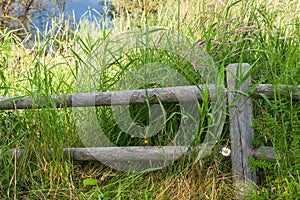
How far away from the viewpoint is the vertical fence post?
221cm

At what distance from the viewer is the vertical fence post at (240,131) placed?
2.21m

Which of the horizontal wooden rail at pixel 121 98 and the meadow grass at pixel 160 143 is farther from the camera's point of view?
the horizontal wooden rail at pixel 121 98

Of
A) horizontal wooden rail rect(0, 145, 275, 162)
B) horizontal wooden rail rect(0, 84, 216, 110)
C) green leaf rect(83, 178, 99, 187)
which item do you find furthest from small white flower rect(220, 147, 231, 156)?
green leaf rect(83, 178, 99, 187)

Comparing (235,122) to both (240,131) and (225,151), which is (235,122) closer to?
(240,131)

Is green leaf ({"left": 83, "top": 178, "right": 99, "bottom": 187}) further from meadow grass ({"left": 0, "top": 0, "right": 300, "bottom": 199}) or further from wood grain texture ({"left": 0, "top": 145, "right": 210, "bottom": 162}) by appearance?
wood grain texture ({"left": 0, "top": 145, "right": 210, "bottom": 162})

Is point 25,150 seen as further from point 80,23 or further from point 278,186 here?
point 278,186

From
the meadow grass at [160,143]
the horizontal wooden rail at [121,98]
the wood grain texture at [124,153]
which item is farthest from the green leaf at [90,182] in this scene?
the horizontal wooden rail at [121,98]

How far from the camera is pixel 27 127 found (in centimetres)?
256

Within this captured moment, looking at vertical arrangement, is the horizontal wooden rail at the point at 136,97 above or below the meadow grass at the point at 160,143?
above

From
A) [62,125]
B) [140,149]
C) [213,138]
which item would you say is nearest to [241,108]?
[213,138]

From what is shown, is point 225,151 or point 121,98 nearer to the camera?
point 225,151

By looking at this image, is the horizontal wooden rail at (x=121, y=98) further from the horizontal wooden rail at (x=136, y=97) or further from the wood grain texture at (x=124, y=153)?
the wood grain texture at (x=124, y=153)

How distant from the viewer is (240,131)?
2.22 metres

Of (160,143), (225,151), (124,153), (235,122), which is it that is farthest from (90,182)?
(235,122)
